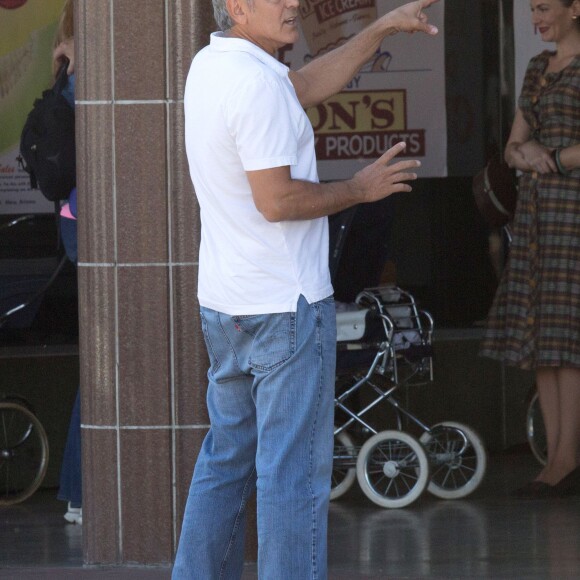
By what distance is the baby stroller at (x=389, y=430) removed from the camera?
680 cm

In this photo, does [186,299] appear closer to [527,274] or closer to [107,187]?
[107,187]

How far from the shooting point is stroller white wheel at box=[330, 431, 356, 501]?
6.97 metres

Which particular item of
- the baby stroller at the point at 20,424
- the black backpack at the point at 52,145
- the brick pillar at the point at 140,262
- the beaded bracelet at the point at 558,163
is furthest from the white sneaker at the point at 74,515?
the beaded bracelet at the point at 558,163

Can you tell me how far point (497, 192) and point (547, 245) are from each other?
58 centimetres

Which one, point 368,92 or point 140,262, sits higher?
point 368,92

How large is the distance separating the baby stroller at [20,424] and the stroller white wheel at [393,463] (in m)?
1.39

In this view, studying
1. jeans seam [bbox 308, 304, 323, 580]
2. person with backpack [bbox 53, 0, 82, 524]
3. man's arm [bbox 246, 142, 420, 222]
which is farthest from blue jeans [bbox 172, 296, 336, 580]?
person with backpack [bbox 53, 0, 82, 524]

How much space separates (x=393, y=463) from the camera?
6773 millimetres

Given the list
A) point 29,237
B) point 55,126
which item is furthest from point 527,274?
point 29,237

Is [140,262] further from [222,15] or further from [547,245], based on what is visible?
[547,245]

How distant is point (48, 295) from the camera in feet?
28.8

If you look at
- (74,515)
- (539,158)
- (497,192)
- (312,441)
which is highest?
(539,158)

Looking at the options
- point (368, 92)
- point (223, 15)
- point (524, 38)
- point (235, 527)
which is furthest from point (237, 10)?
point (524, 38)

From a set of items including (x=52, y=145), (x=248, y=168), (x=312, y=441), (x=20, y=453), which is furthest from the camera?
(x=20, y=453)
